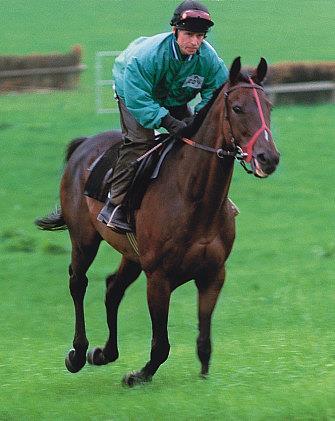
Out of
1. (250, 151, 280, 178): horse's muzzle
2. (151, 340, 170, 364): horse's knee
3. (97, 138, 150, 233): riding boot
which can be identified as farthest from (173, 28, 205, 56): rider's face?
(151, 340, 170, 364): horse's knee

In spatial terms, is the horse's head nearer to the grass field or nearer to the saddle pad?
the grass field

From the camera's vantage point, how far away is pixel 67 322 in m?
13.8

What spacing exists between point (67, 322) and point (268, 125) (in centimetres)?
665

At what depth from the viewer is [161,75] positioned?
8.44 meters

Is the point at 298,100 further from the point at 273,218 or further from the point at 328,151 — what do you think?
the point at 273,218

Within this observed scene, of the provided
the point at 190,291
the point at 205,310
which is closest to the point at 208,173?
the point at 205,310

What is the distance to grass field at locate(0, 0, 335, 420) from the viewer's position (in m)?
7.72

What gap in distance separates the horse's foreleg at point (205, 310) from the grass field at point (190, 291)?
175 mm

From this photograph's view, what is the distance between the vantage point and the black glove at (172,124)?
27.6 feet

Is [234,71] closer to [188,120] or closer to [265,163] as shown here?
[265,163]

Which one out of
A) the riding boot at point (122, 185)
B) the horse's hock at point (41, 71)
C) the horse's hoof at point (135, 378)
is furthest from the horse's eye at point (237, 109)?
the horse's hock at point (41, 71)

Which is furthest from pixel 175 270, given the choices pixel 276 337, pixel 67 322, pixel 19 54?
pixel 19 54

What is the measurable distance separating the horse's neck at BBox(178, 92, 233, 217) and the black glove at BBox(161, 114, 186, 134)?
0.18 meters

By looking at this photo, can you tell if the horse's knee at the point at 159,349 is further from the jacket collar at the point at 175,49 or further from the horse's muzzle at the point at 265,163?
the jacket collar at the point at 175,49
